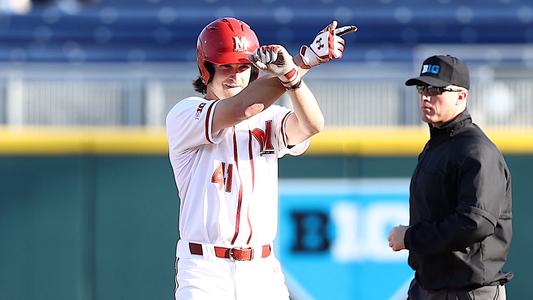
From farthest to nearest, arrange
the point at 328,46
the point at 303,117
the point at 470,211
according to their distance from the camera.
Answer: the point at 470,211
the point at 303,117
the point at 328,46

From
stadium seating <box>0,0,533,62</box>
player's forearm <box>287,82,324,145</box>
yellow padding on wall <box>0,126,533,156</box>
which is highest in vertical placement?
stadium seating <box>0,0,533,62</box>

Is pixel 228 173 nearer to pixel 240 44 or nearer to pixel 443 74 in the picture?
pixel 240 44

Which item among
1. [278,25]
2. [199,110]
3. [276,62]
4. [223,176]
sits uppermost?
[278,25]

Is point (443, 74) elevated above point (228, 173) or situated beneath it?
elevated above

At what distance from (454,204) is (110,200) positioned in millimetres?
2935

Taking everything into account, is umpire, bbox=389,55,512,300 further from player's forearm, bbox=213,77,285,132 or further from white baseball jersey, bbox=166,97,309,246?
player's forearm, bbox=213,77,285,132

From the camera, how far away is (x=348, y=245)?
264 inches

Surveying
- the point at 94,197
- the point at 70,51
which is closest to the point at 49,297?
the point at 94,197

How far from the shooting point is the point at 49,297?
6684 millimetres

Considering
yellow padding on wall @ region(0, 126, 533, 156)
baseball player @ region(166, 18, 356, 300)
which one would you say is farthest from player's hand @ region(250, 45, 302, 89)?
yellow padding on wall @ region(0, 126, 533, 156)

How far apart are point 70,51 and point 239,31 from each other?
7.33m

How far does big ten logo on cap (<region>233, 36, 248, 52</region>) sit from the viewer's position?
13.3 feet

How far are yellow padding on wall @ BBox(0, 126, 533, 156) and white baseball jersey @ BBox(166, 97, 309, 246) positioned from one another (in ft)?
8.59

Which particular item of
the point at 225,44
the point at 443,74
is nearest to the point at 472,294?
the point at 443,74
